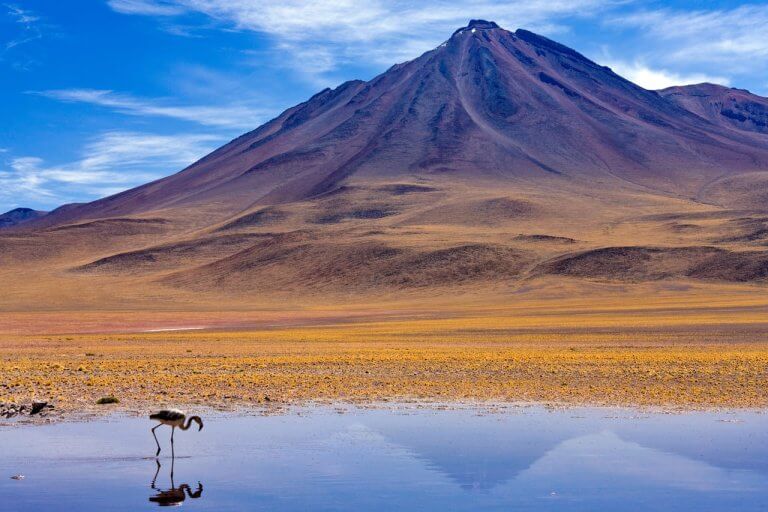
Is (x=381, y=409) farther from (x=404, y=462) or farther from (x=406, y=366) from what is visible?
(x=406, y=366)

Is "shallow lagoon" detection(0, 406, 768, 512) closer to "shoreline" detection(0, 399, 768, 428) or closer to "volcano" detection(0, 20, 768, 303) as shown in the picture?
"shoreline" detection(0, 399, 768, 428)

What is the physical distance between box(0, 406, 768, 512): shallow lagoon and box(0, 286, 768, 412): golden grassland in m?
2.72

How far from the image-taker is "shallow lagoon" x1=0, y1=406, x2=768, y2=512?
1239 cm

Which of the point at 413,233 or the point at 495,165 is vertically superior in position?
the point at 495,165

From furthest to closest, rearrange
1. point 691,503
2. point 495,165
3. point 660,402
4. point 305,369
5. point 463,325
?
1. point 495,165
2. point 463,325
3. point 305,369
4. point 660,402
5. point 691,503

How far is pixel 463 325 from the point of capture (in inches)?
2338

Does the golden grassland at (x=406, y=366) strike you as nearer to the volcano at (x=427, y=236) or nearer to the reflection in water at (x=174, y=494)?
the reflection in water at (x=174, y=494)

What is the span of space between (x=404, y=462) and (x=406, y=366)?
578 inches

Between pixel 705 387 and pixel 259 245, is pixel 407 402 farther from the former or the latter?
pixel 259 245

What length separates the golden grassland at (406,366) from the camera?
2247cm

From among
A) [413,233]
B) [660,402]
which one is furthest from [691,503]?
[413,233]

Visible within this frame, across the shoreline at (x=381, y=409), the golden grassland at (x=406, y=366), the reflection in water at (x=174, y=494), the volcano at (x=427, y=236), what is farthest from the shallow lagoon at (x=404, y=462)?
the volcano at (x=427, y=236)

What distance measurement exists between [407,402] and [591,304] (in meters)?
66.4

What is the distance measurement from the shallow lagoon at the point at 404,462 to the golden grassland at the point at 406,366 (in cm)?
272
